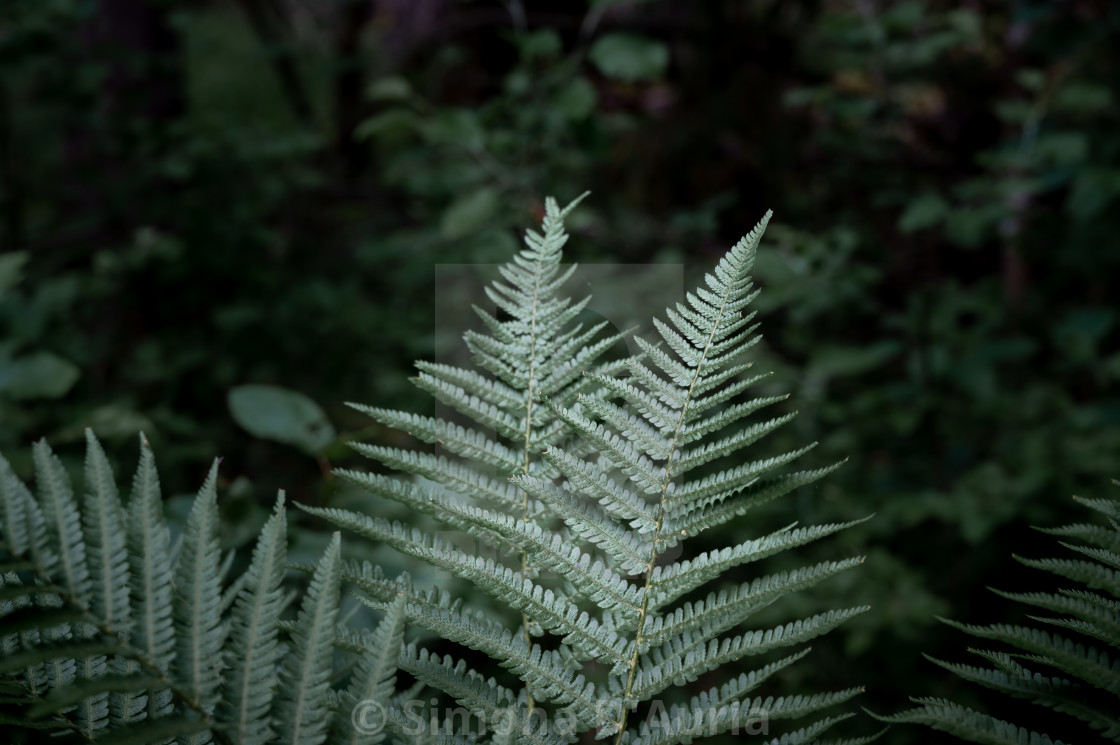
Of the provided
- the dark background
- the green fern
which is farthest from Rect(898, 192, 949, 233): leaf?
the green fern

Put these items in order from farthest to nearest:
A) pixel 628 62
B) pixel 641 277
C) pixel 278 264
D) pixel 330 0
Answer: pixel 330 0 → pixel 278 264 → pixel 641 277 → pixel 628 62

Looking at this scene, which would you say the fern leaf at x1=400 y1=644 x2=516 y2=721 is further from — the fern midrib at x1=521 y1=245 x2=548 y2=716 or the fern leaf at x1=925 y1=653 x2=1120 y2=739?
the fern leaf at x1=925 y1=653 x2=1120 y2=739

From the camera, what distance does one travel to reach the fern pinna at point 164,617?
389 millimetres

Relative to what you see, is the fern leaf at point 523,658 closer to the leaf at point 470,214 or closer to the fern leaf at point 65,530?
the fern leaf at point 65,530

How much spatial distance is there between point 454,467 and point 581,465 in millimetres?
98

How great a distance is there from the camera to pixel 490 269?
5.74ft

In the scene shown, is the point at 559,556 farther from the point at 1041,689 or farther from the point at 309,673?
the point at 1041,689

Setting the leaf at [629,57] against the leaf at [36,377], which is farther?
the leaf at [629,57]

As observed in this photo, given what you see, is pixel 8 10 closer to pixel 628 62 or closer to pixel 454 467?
pixel 628 62

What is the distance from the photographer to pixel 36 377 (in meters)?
1.28

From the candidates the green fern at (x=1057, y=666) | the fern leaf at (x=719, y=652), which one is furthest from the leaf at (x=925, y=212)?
the fern leaf at (x=719, y=652)

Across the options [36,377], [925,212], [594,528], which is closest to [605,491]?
[594,528]

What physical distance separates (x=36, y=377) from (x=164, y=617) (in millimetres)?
1103

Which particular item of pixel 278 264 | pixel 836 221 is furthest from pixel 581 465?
pixel 278 264
